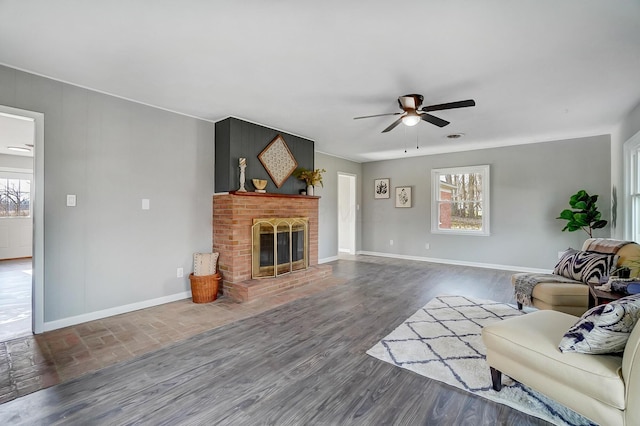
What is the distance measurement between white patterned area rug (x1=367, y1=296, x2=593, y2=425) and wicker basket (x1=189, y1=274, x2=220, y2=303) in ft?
7.39

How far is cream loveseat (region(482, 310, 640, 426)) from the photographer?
1.31 metres

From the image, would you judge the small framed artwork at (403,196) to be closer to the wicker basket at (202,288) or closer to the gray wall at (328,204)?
the gray wall at (328,204)

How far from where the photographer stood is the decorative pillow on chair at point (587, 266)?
287 cm

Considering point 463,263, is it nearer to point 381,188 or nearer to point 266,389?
point 381,188

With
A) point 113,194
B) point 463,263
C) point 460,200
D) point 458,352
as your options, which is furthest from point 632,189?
point 113,194

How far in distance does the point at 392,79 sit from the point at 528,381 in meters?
2.62

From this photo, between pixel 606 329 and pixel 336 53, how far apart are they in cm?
248

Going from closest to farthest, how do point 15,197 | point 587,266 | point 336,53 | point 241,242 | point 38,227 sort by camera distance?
point 336,53 < point 38,227 < point 587,266 < point 241,242 < point 15,197

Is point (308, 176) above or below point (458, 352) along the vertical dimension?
above

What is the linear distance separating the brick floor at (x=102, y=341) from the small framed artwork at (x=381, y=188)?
4466mm

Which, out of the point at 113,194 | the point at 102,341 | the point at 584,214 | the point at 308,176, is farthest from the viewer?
the point at 308,176

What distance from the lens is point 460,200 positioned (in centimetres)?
628

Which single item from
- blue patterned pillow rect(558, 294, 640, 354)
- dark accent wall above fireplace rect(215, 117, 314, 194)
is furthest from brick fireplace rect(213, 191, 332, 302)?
blue patterned pillow rect(558, 294, 640, 354)

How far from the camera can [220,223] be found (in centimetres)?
410
